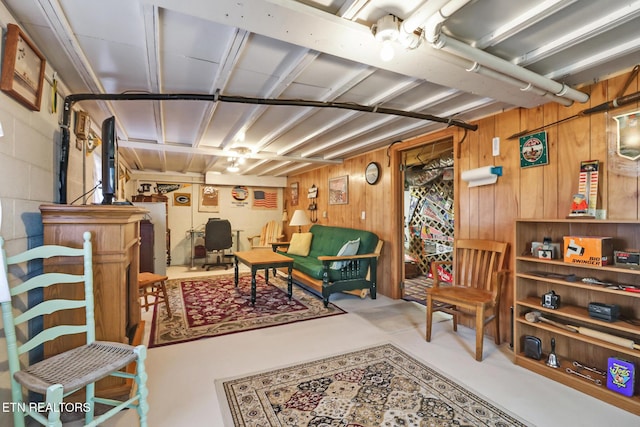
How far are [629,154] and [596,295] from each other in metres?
0.99

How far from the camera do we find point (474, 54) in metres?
1.57

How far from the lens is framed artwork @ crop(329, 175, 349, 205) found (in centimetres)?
505

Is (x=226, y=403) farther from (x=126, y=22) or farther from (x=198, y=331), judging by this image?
(x=126, y=22)

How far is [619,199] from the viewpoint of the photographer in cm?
196

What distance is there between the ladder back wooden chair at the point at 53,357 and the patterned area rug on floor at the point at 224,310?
1.21 meters

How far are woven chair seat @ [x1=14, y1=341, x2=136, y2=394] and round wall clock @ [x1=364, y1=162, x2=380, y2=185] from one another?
3.55 meters

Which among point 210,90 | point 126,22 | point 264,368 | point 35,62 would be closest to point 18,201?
point 35,62

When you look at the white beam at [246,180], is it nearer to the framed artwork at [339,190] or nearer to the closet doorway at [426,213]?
the framed artwork at [339,190]

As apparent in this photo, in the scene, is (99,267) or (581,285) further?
(581,285)

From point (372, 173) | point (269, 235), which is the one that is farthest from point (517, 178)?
point (269, 235)

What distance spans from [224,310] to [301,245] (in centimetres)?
197

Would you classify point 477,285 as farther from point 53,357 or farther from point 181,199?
point 181,199

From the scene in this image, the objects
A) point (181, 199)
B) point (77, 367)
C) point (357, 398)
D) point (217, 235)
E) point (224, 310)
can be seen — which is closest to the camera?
point (77, 367)

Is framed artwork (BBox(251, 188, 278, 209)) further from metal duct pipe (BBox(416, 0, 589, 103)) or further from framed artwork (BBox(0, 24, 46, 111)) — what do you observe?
metal duct pipe (BBox(416, 0, 589, 103))
